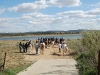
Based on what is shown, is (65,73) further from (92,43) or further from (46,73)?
(92,43)

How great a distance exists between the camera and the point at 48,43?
38094 millimetres

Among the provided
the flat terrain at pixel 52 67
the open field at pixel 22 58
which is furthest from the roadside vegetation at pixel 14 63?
the flat terrain at pixel 52 67

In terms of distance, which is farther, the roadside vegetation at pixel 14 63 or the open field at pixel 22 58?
the open field at pixel 22 58

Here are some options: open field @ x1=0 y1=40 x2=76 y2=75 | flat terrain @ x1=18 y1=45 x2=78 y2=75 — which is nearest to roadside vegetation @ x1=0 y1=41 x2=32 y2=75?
open field @ x1=0 y1=40 x2=76 y2=75

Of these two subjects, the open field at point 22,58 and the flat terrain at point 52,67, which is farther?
the open field at point 22,58

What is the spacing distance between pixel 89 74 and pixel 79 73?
4.20ft

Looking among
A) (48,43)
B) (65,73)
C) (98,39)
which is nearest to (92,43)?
(98,39)

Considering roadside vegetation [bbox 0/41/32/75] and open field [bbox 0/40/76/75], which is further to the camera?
open field [bbox 0/40/76/75]

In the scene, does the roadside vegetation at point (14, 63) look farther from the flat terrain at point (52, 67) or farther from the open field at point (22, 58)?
the flat terrain at point (52, 67)

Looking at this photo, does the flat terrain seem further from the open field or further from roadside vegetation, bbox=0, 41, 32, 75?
the open field

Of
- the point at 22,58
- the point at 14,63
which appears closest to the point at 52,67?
the point at 14,63

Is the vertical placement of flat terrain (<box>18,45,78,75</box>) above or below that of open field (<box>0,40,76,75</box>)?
above

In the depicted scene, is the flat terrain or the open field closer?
the flat terrain

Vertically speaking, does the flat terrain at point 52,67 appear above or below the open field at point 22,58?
above
